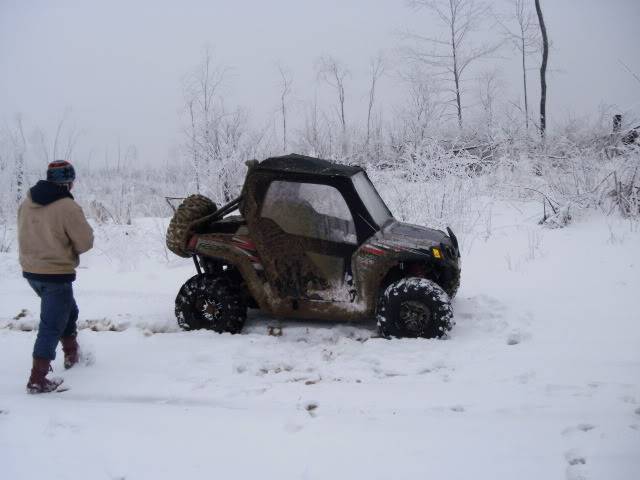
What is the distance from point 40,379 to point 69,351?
1.62 ft

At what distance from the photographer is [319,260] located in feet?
15.1

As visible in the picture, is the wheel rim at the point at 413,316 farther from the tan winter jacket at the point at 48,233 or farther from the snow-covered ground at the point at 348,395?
the tan winter jacket at the point at 48,233

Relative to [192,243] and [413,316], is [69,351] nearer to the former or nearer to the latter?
[192,243]

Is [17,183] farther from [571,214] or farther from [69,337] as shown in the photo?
[571,214]

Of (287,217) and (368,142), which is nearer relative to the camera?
(287,217)

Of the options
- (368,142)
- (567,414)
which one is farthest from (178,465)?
(368,142)

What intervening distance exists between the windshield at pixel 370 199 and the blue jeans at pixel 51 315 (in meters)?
2.59

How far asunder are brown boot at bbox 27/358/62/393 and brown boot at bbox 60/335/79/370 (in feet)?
1.39

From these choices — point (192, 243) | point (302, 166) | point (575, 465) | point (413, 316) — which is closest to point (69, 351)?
point (192, 243)

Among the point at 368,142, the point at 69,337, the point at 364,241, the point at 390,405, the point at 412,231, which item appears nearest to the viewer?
the point at 390,405

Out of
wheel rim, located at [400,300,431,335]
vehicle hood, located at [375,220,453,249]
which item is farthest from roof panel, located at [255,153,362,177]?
wheel rim, located at [400,300,431,335]

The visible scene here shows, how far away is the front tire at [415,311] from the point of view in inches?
172

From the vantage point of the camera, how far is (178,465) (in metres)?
2.67

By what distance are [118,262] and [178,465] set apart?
6.27 meters
